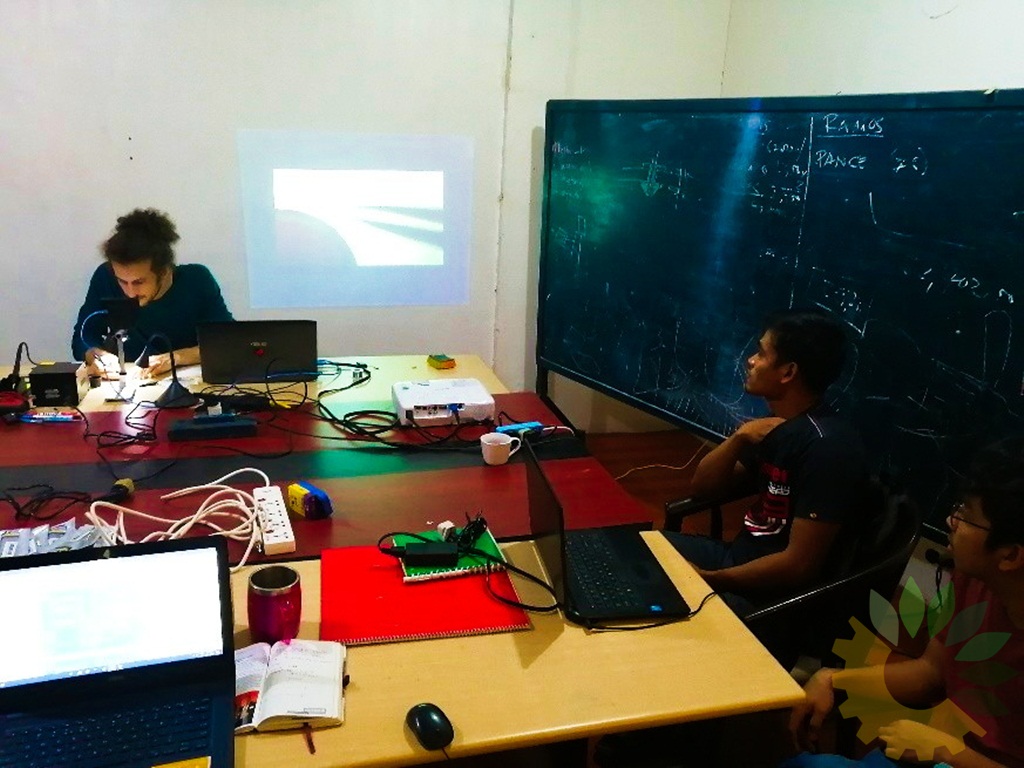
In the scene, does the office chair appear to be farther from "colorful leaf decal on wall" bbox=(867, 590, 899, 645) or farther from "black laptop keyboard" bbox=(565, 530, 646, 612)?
"black laptop keyboard" bbox=(565, 530, 646, 612)

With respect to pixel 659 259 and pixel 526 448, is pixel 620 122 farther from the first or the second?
pixel 526 448

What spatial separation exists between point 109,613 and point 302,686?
289mm

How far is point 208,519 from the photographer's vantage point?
162cm

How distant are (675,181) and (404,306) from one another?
58.3 inches

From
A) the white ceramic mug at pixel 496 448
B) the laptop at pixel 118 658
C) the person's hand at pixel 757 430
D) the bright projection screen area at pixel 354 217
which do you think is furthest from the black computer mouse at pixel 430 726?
the bright projection screen area at pixel 354 217

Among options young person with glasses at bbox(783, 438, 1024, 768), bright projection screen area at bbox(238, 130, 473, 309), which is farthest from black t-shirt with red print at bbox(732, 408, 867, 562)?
bright projection screen area at bbox(238, 130, 473, 309)

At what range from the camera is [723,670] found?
1.23 meters

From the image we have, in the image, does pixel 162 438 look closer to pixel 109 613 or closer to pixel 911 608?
pixel 109 613

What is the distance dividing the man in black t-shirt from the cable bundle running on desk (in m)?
1.07

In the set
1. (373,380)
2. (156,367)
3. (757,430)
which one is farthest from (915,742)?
(156,367)

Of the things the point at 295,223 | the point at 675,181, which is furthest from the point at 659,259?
the point at 295,223

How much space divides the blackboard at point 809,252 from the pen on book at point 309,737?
5.62 feet

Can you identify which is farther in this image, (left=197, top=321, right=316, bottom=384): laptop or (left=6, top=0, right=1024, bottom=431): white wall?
(left=6, top=0, right=1024, bottom=431): white wall

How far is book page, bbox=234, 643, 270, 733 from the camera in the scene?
3.57 ft
